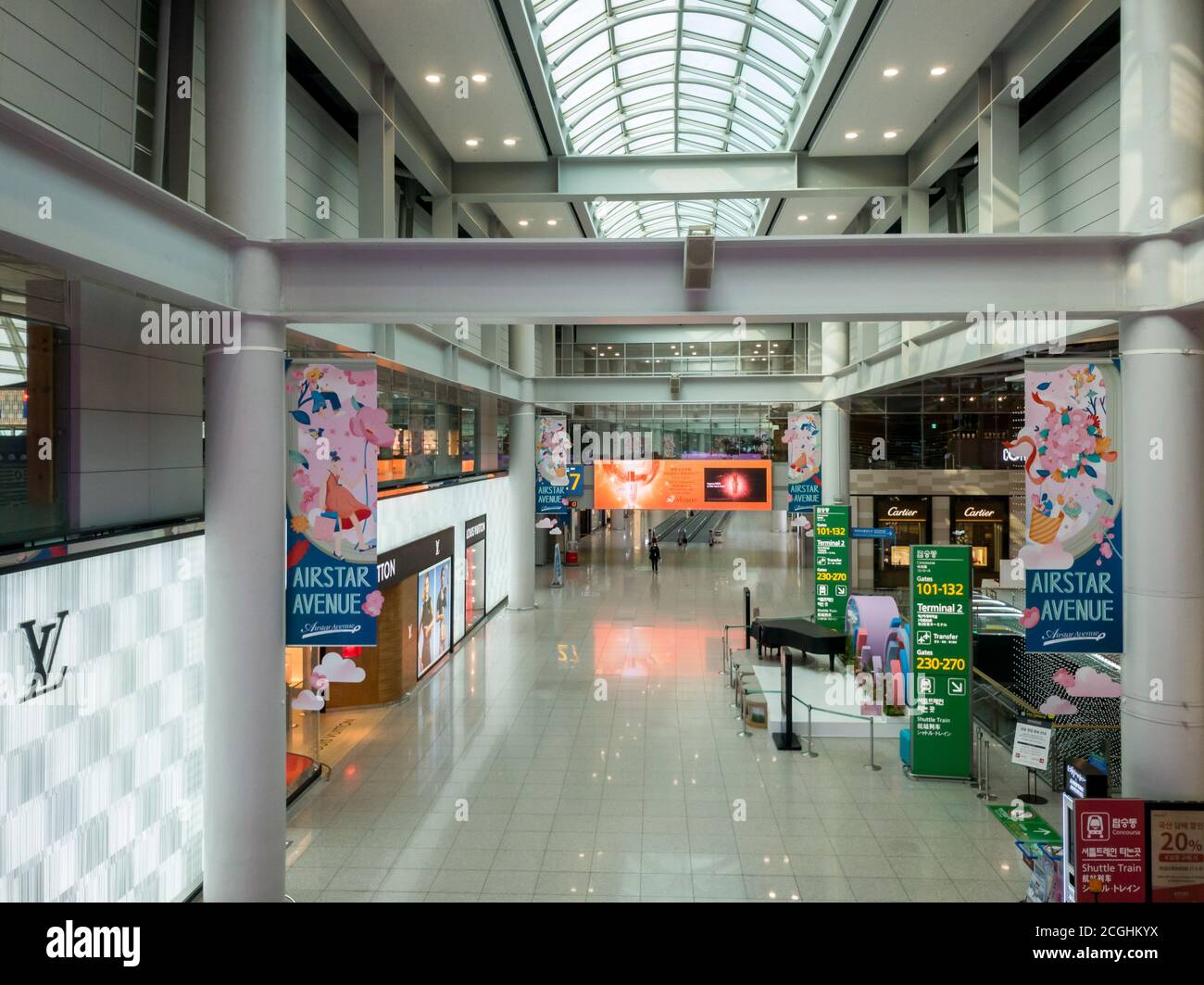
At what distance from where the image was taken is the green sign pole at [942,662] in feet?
33.0

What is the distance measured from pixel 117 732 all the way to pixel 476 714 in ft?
23.4

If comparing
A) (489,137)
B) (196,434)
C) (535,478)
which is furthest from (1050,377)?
(535,478)

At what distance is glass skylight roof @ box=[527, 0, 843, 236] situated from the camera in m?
10.8

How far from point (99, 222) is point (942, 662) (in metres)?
10.2

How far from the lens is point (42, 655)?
16.6 ft

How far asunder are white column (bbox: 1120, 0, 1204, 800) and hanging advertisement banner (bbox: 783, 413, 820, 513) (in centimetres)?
1280

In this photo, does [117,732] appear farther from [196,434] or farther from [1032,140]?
[1032,140]

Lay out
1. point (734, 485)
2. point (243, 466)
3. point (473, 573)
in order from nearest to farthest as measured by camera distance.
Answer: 1. point (243, 466)
2. point (473, 573)
3. point (734, 485)

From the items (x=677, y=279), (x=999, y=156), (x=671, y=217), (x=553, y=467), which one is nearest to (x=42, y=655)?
(x=677, y=279)

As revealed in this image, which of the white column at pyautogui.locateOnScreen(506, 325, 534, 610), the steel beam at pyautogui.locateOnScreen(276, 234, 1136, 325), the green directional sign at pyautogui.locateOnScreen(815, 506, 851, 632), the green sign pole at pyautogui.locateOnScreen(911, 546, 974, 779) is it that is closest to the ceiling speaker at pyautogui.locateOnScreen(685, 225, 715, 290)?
the steel beam at pyautogui.locateOnScreen(276, 234, 1136, 325)

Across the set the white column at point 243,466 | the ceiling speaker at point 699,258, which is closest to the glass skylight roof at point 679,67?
the white column at point 243,466

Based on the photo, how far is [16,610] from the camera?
16.0 ft

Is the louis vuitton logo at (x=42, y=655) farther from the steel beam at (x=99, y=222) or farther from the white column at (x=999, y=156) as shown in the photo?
the white column at (x=999, y=156)

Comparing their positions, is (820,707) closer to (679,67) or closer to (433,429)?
(433,429)
